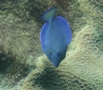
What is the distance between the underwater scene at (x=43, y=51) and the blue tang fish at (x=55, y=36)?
46mm

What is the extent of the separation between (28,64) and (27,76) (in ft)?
0.41

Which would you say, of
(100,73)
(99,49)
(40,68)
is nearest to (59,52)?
(40,68)

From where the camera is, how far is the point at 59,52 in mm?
1618

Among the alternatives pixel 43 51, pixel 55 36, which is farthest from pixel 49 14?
pixel 43 51

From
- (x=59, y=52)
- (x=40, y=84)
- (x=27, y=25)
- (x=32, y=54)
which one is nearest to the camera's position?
(x=59, y=52)

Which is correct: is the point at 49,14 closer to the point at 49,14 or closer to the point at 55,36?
the point at 49,14

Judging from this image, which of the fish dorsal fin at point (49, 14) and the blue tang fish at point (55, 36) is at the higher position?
the fish dorsal fin at point (49, 14)

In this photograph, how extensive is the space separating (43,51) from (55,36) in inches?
27.0

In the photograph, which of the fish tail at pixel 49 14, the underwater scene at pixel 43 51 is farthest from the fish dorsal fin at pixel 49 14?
the underwater scene at pixel 43 51

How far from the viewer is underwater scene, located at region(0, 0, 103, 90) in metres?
2.05

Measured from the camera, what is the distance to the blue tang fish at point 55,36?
4.92ft

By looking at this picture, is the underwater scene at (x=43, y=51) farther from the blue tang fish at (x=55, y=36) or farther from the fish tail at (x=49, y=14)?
the fish tail at (x=49, y=14)

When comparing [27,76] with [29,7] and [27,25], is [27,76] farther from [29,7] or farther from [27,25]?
[29,7]

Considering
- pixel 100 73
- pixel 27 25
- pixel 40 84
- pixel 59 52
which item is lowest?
pixel 100 73
